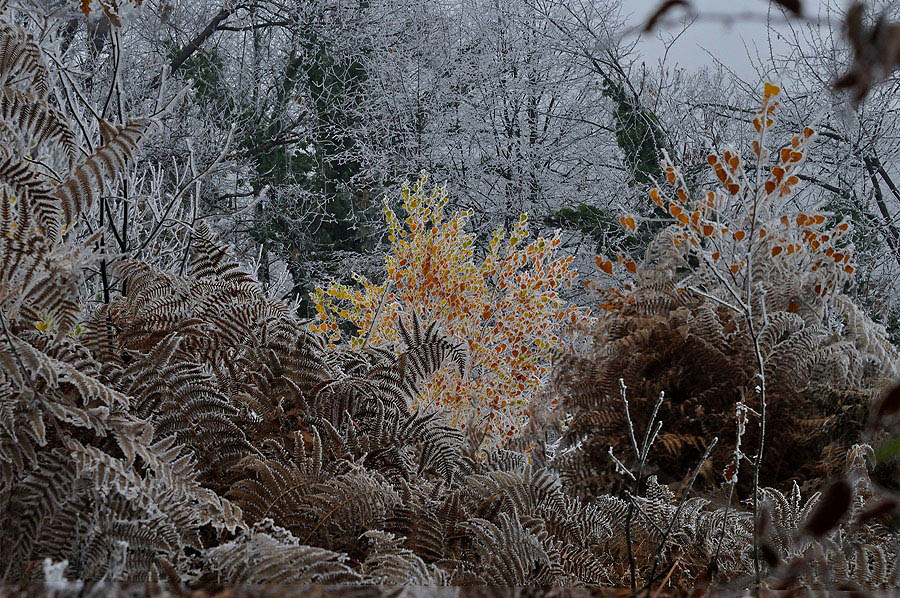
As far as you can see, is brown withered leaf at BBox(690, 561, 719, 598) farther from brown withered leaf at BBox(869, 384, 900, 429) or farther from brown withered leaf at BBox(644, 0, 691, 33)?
brown withered leaf at BBox(644, 0, 691, 33)

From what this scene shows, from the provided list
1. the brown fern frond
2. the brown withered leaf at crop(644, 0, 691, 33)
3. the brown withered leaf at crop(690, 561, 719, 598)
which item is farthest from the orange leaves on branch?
the brown withered leaf at crop(644, 0, 691, 33)

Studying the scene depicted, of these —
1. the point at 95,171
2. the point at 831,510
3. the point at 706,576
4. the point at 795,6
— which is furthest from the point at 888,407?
Result: the point at 95,171

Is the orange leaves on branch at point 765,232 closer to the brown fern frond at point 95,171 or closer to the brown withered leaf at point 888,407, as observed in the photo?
the brown fern frond at point 95,171

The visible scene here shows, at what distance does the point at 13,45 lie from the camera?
846 mm

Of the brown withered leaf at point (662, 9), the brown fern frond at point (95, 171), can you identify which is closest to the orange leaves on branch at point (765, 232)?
the brown fern frond at point (95, 171)

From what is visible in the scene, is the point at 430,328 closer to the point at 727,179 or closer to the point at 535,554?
the point at 535,554

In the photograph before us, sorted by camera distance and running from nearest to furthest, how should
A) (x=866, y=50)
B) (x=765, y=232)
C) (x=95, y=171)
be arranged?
(x=866, y=50) < (x=95, y=171) < (x=765, y=232)

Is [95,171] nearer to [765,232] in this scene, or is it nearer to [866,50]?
[866,50]

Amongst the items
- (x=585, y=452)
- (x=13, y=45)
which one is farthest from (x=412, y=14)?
(x=13, y=45)

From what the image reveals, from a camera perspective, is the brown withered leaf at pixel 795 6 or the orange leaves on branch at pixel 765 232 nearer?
the brown withered leaf at pixel 795 6

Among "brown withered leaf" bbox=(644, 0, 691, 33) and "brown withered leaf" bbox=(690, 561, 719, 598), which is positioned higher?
"brown withered leaf" bbox=(644, 0, 691, 33)

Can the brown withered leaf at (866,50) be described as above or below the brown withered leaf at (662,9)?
below

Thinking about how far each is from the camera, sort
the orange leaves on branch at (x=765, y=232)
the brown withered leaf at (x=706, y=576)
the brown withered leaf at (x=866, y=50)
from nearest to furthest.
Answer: the brown withered leaf at (x=866, y=50) → the brown withered leaf at (x=706, y=576) → the orange leaves on branch at (x=765, y=232)

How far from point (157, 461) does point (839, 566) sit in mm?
687
